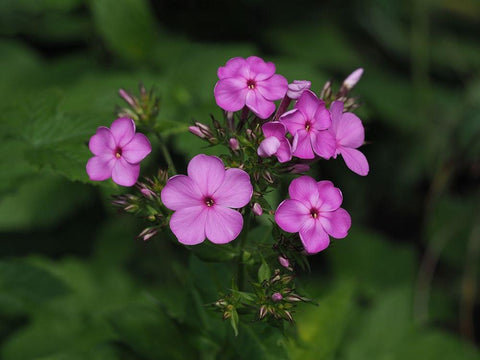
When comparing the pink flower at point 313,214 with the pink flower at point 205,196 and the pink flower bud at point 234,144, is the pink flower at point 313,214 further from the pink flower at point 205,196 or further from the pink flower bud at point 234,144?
the pink flower bud at point 234,144

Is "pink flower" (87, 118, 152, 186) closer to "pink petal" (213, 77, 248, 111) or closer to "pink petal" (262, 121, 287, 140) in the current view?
"pink petal" (213, 77, 248, 111)

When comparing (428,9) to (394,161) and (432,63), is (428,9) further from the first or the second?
(394,161)

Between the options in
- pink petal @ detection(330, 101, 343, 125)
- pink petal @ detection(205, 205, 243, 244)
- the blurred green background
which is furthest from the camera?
the blurred green background

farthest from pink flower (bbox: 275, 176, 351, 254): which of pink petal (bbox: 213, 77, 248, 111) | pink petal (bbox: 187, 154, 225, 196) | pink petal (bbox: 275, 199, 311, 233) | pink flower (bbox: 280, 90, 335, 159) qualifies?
pink petal (bbox: 213, 77, 248, 111)

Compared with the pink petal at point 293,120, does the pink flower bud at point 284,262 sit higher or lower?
lower

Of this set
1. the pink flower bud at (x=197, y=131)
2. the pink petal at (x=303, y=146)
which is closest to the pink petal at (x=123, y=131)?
the pink flower bud at (x=197, y=131)

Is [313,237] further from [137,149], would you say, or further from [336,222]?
[137,149]

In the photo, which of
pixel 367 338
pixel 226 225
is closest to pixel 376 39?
pixel 367 338
